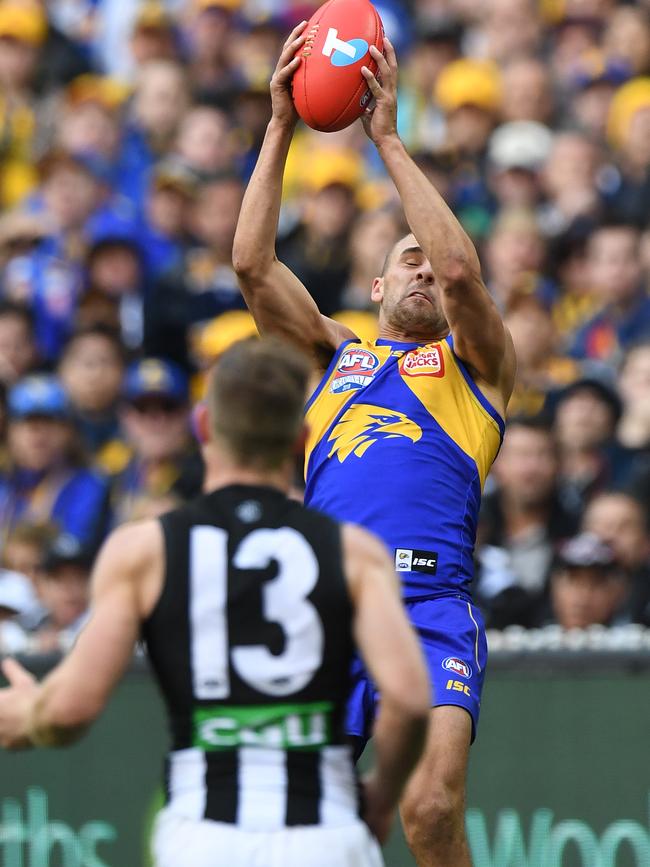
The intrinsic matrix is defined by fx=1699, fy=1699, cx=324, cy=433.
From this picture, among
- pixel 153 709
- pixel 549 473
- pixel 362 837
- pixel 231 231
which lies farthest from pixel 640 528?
pixel 362 837

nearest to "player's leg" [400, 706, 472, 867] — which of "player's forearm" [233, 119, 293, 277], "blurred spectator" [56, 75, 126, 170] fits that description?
"player's forearm" [233, 119, 293, 277]

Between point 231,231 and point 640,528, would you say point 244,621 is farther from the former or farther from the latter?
point 231,231

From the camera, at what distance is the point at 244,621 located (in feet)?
12.6

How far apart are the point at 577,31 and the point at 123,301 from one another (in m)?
3.88

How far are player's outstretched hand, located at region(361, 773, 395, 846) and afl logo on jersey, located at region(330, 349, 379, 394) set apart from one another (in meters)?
2.25

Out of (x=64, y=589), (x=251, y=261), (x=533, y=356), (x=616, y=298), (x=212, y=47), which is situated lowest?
(x=64, y=589)

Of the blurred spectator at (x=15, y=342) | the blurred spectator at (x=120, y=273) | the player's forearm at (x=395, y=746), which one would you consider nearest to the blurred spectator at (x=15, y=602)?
the blurred spectator at (x=15, y=342)

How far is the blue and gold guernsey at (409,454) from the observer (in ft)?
19.0

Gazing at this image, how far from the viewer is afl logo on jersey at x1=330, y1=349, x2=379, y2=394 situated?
6.03m

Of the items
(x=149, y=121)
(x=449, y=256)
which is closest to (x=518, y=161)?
(x=149, y=121)

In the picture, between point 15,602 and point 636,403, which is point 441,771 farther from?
point 636,403

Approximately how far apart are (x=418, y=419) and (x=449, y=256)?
0.58 m

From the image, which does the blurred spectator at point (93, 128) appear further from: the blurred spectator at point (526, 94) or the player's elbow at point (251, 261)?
the player's elbow at point (251, 261)

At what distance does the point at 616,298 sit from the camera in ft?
32.7
